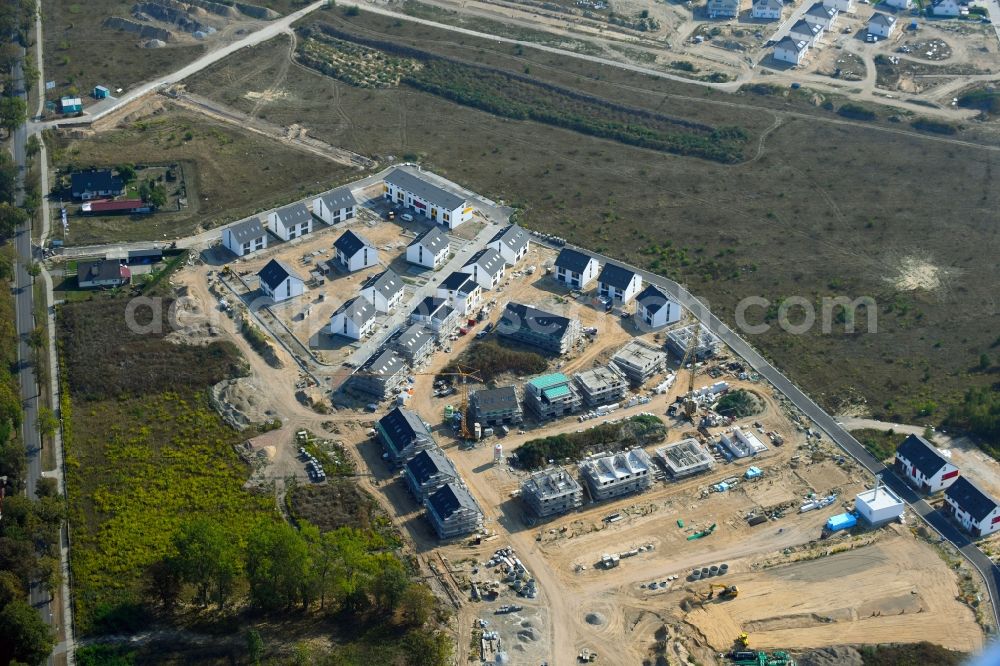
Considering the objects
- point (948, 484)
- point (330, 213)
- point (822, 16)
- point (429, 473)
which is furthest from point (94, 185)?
point (822, 16)

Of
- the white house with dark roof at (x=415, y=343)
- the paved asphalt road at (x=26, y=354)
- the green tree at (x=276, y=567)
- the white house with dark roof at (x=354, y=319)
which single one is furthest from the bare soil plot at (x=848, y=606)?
the paved asphalt road at (x=26, y=354)

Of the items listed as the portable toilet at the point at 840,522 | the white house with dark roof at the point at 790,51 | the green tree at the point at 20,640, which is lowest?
the green tree at the point at 20,640

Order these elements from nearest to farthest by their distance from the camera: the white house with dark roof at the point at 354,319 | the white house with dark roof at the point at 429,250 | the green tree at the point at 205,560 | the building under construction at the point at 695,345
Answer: the green tree at the point at 205,560
the building under construction at the point at 695,345
the white house with dark roof at the point at 354,319
the white house with dark roof at the point at 429,250

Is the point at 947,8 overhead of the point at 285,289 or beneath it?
overhead

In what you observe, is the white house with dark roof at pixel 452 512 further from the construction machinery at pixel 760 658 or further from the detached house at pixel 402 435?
the construction machinery at pixel 760 658

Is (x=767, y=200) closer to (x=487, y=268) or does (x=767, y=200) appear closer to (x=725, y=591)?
(x=487, y=268)

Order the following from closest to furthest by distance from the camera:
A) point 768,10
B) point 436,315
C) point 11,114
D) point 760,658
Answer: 1. point 760,658
2. point 436,315
3. point 11,114
4. point 768,10

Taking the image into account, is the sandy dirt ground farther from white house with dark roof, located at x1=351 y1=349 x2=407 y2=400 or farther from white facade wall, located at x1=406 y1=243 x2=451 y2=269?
white facade wall, located at x1=406 y1=243 x2=451 y2=269
